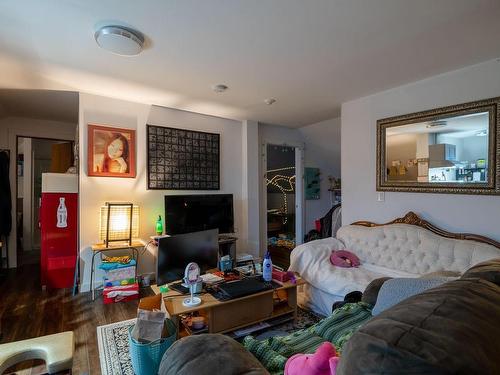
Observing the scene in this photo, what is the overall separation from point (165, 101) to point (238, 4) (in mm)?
2131

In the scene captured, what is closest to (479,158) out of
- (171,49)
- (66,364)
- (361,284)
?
(361,284)

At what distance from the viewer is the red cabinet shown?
327 centimetres

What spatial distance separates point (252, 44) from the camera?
2129mm

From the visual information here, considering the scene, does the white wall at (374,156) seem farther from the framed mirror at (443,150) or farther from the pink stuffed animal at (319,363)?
the pink stuffed animal at (319,363)

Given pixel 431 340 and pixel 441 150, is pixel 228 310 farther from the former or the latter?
pixel 441 150

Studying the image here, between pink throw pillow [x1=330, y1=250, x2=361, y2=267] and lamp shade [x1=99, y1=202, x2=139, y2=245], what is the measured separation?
2363 mm

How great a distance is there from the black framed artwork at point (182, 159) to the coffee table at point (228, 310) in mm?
1923

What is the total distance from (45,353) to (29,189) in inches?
178

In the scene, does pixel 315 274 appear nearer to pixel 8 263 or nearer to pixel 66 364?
pixel 66 364

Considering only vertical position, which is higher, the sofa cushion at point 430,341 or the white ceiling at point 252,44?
the white ceiling at point 252,44

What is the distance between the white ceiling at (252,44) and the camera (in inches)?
67.5

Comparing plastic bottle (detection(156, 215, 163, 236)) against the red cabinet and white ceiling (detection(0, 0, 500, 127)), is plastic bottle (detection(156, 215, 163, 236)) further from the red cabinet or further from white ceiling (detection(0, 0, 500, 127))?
white ceiling (detection(0, 0, 500, 127))

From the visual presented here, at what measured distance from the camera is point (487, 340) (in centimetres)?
63

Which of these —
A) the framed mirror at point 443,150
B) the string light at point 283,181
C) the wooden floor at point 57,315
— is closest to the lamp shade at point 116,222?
the wooden floor at point 57,315
